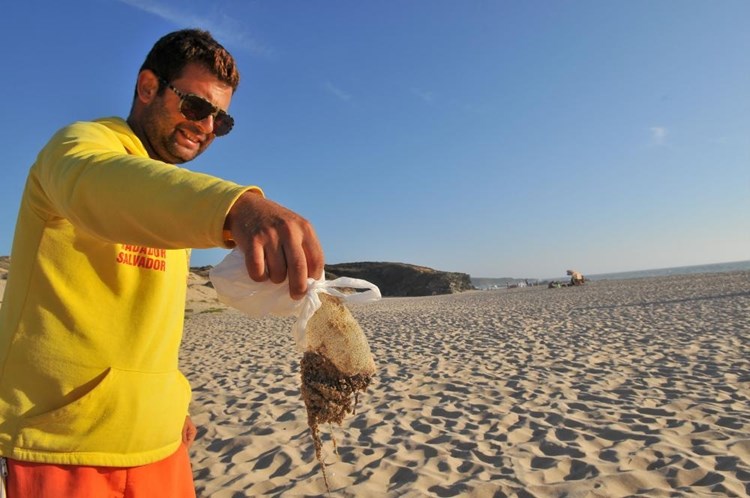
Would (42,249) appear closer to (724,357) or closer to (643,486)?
(643,486)

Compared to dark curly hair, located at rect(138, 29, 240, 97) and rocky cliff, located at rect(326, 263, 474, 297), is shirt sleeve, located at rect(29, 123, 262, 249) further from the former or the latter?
rocky cliff, located at rect(326, 263, 474, 297)

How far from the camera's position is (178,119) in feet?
5.22

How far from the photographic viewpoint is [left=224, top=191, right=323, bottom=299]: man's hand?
2.39ft

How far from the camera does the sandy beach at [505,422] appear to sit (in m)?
3.81

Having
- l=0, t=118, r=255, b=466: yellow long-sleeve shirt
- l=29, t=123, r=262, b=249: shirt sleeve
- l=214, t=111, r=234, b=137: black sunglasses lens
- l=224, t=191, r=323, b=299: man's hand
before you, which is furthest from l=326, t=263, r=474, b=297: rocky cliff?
l=224, t=191, r=323, b=299: man's hand

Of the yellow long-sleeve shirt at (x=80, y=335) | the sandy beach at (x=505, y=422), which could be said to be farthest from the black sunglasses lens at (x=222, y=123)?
the sandy beach at (x=505, y=422)

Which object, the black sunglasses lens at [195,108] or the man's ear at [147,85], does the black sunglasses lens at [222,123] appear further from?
the man's ear at [147,85]

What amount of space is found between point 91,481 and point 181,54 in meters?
1.32

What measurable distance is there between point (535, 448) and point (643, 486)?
1.00 m

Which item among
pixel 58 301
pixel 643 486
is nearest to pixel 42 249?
pixel 58 301

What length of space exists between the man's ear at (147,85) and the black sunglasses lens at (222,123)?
212 mm

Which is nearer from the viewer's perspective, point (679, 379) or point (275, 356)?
point (679, 379)

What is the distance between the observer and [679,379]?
6.57 metres

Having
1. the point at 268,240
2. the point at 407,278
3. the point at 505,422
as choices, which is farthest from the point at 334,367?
the point at 407,278
